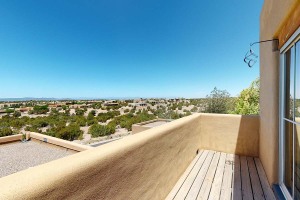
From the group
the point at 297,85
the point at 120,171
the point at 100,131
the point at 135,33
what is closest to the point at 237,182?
the point at 297,85

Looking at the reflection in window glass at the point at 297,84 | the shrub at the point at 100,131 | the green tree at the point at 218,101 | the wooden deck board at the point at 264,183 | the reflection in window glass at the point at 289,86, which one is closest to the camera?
the reflection in window glass at the point at 297,84

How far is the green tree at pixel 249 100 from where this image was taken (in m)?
9.45

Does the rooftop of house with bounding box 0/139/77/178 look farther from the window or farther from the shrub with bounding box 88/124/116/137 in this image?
the window

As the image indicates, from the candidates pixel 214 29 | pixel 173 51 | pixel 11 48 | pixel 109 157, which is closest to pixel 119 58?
pixel 173 51

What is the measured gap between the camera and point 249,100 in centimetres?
991

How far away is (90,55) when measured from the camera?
112ft

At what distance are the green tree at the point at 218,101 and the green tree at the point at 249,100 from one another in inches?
46.0

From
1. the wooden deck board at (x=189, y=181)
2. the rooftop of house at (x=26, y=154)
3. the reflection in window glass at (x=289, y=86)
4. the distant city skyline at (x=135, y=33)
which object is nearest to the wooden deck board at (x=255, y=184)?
the wooden deck board at (x=189, y=181)

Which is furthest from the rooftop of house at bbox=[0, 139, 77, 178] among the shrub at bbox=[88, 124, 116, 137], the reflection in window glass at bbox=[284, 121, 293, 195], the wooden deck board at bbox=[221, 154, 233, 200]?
the reflection in window glass at bbox=[284, 121, 293, 195]

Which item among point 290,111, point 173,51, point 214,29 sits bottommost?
point 290,111

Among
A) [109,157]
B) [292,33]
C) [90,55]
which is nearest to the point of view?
[109,157]

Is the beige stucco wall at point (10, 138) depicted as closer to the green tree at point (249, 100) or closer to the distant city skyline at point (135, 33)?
the distant city skyline at point (135, 33)

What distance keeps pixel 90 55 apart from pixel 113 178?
3589cm

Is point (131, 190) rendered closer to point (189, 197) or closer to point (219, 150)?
point (189, 197)
